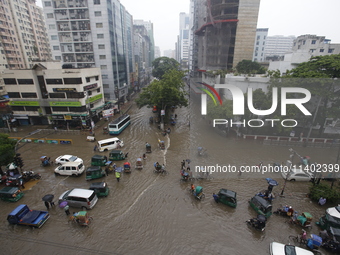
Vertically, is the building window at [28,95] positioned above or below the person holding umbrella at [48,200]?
above

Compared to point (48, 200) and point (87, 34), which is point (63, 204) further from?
point (87, 34)

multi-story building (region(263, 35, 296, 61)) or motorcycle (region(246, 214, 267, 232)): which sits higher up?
multi-story building (region(263, 35, 296, 61))

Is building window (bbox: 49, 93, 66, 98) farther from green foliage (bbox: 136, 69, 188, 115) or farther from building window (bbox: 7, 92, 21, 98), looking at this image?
green foliage (bbox: 136, 69, 188, 115)

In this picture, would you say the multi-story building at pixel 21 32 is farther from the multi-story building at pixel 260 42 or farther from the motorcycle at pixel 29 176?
the multi-story building at pixel 260 42

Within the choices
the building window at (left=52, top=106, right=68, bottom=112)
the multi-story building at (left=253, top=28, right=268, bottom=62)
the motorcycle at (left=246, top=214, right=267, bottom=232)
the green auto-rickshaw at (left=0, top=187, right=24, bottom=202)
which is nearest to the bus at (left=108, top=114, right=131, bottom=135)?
the building window at (left=52, top=106, right=68, bottom=112)

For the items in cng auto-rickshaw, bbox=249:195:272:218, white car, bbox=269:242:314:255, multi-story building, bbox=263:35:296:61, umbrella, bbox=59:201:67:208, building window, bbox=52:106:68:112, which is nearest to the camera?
white car, bbox=269:242:314:255

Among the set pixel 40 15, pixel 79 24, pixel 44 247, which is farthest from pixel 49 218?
pixel 40 15

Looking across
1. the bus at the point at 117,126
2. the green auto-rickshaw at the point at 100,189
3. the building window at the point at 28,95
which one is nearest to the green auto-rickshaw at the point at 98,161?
the green auto-rickshaw at the point at 100,189
